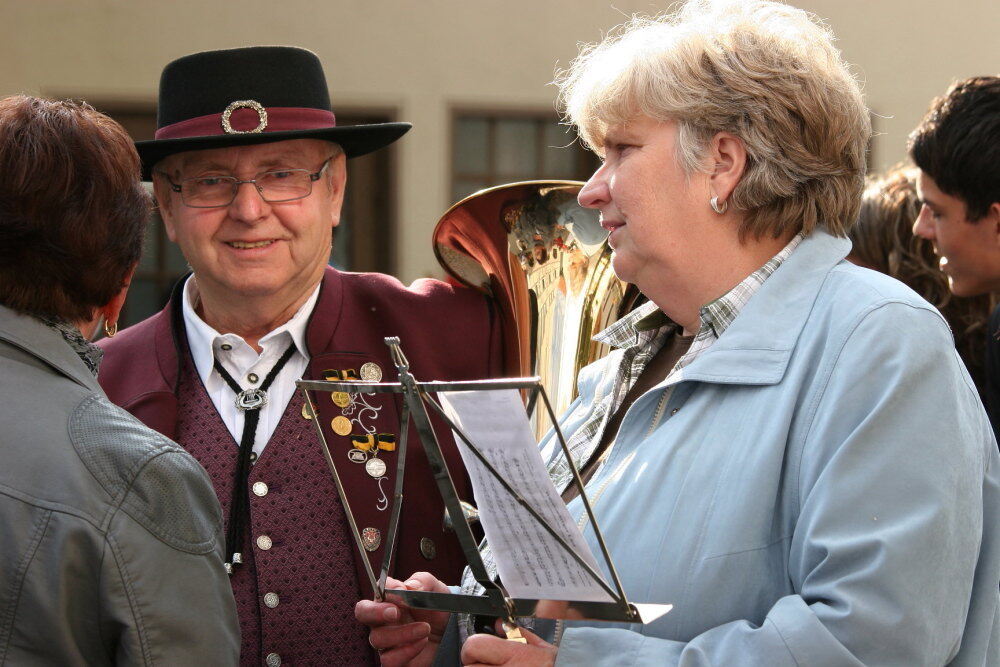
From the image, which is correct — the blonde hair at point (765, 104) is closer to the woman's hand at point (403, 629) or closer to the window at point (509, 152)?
the woman's hand at point (403, 629)

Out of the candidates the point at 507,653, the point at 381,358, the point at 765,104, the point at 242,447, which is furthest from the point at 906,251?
the point at 507,653

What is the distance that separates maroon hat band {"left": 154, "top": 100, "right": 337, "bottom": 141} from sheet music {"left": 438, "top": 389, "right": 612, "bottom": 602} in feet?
3.81

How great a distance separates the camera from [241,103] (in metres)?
2.49

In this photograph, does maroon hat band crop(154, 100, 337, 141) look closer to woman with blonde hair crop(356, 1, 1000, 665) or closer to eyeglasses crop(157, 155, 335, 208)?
eyeglasses crop(157, 155, 335, 208)

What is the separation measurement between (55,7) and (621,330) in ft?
19.5

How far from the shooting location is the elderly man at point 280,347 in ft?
7.55

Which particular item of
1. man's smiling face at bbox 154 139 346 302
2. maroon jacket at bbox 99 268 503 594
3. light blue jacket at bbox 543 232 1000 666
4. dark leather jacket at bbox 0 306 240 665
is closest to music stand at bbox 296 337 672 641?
light blue jacket at bbox 543 232 1000 666

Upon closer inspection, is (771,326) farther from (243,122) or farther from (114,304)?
(243,122)

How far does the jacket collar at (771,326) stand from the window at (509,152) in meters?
5.62

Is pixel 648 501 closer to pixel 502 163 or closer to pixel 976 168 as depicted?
pixel 976 168

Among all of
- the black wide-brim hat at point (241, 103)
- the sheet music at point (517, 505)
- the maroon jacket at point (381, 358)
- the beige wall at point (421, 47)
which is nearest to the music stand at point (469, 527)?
the sheet music at point (517, 505)

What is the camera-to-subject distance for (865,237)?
3.58 meters

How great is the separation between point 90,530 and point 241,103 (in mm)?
1219

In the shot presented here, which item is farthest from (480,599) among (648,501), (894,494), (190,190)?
(190,190)
